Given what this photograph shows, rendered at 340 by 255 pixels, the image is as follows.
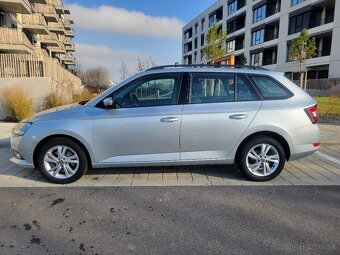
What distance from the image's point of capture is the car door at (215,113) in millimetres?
4203

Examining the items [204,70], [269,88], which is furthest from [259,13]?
[204,70]

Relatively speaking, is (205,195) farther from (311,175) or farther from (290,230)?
(311,175)

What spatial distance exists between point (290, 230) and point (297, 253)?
0.43m

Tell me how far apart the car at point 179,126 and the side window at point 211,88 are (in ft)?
0.05

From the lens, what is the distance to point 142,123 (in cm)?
416

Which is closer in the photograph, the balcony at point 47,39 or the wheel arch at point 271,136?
the wheel arch at point 271,136

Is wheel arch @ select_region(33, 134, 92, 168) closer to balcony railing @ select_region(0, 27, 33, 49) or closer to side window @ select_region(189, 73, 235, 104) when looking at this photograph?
side window @ select_region(189, 73, 235, 104)

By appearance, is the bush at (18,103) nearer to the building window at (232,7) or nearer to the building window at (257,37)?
the building window at (257,37)

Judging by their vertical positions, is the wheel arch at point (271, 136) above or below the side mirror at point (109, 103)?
below

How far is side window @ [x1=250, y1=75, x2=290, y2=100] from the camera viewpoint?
439 centimetres

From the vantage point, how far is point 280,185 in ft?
14.1

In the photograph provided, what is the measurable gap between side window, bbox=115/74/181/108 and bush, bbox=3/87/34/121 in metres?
7.73

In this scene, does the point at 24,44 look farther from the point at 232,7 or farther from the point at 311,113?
the point at 232,7

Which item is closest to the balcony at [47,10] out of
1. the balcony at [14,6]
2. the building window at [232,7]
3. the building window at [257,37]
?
the balcony at [14,6]
